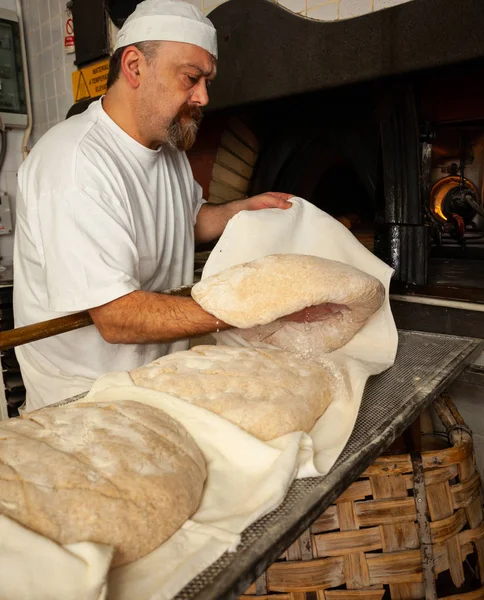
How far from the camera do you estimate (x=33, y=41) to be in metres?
3.39

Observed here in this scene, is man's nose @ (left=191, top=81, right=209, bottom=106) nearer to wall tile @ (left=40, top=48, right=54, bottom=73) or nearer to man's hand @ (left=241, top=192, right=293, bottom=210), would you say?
man's hand @ (left=241, top=192, right=293, bottom=210)

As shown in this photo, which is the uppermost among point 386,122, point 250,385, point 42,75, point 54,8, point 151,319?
point 54,8

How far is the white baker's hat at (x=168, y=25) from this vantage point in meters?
1.42

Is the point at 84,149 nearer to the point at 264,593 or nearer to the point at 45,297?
the point at 45,297

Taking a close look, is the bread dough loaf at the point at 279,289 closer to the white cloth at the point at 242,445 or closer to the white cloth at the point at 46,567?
the white cloth at the point at 242,445

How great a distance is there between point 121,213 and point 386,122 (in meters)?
1.09

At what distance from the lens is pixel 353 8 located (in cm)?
179

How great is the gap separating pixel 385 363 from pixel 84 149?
39.7 inches

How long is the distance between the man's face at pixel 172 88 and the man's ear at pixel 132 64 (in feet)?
0.08

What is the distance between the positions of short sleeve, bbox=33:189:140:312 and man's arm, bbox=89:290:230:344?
0.03m

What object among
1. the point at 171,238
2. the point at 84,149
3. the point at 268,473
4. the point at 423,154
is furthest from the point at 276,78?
the point at 268,473

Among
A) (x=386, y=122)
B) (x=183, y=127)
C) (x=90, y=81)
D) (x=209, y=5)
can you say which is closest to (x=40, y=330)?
(x=183, y=127)

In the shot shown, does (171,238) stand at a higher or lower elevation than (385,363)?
higher

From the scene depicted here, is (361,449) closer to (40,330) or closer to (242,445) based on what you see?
(242,445)
